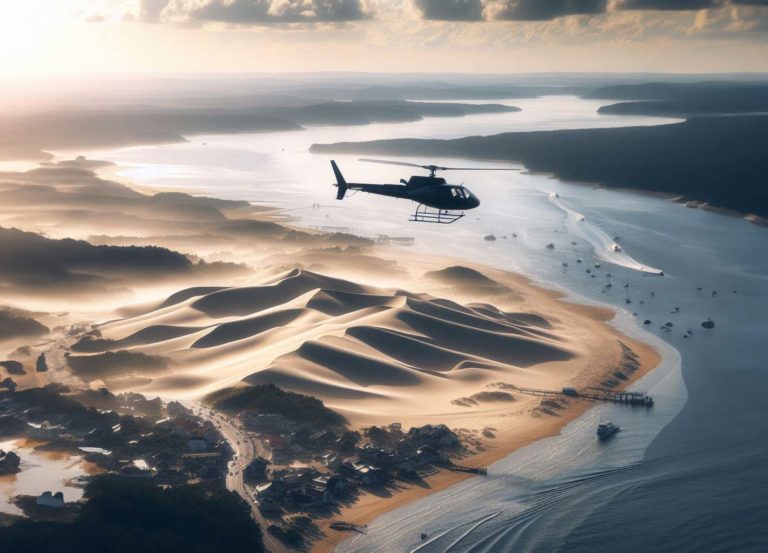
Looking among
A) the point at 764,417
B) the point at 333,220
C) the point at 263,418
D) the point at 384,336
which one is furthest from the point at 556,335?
the point at 333,220

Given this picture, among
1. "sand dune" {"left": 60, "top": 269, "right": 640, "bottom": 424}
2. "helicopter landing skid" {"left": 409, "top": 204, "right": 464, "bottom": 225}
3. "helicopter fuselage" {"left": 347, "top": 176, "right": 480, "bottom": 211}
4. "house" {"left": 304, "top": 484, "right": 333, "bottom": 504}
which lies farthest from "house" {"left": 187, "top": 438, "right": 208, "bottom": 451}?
"helicopter fuselage" {"left": 347, "top": 176, "right": 480, "bottom": 211}

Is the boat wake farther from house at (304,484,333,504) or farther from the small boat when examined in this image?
house at (304,484,333,504)

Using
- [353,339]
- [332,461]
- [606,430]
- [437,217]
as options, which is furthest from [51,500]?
[437,217]

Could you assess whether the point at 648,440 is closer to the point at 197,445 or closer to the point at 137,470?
the point at 197,445

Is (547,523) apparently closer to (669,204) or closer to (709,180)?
(669,204)

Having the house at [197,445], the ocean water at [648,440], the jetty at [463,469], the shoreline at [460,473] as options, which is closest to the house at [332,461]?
the shoreline at [460,473]

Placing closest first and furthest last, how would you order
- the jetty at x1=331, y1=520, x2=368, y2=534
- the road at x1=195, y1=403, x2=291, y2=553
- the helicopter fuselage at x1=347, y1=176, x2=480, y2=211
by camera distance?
the road at x1=195, y1=403, x2=291, y2=553 → the jetty at x1=331, y1=520, x2=368, y2=534 → the helicopter fuselage at x1=347, y1=176, x2=480, y2=211
